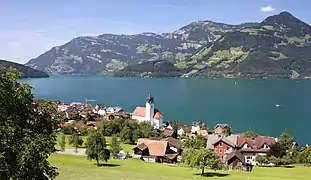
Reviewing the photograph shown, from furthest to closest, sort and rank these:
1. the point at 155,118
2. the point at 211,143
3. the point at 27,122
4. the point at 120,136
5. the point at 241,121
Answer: the point at 241,121
the point at 155,118
the point at 120,136
the point at 211,143
the point at 27,122

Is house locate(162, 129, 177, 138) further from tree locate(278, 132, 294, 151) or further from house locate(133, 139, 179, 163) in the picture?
house locate(133, 139, 179, 163)

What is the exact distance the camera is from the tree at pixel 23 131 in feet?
37.6

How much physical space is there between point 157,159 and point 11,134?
4088cm

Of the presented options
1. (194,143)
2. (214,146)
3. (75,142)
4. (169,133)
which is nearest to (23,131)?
(75,142)

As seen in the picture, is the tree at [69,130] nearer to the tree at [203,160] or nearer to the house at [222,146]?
the house at [222,146]

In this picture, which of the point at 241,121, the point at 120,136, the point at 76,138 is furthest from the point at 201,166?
the point at 241,121

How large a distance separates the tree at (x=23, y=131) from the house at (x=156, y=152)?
38.0 metres

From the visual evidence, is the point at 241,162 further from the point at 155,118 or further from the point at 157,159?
the point at 155,118

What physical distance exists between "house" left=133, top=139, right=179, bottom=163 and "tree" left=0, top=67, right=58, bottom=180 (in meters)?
38.0

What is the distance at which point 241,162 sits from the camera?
5028 centimetres

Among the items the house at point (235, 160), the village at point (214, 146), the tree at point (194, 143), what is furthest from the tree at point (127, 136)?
the house at point (235, 160)

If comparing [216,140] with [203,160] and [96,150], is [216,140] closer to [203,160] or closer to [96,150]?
[203,160]

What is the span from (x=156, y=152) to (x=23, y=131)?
40863 millimetres

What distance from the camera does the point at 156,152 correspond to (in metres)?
52.3
